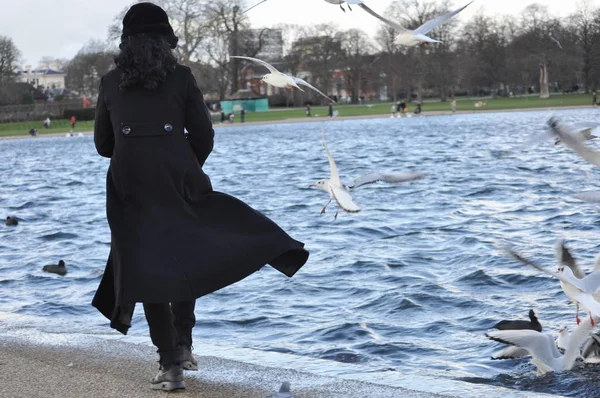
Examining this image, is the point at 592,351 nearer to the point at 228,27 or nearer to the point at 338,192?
the point at 338,192

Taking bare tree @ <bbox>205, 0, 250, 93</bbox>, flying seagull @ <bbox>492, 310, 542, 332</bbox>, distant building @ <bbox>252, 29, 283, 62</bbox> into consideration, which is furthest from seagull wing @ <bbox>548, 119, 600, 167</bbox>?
bare tree @ <bbox>205, 0, 250, 93</bbox>

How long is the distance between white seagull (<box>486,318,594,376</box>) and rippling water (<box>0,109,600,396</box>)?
9 cm

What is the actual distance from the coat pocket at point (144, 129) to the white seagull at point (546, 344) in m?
2.39

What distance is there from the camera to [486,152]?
2927 centimetres

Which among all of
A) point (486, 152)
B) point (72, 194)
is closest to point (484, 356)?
point (72, 194)

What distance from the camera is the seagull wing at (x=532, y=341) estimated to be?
5723 mm

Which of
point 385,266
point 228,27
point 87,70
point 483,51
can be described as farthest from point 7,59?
point 385,266

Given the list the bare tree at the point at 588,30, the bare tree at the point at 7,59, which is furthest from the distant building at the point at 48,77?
the bare tree at the point at 588,30

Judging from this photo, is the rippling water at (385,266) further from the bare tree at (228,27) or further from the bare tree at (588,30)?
the bare tree at (228,27)

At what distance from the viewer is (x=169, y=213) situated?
414 centimetres

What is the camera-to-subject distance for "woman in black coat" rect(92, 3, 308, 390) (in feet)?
13.5

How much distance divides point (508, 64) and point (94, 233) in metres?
68.9

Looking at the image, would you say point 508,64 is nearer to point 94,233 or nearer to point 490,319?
point 94,233

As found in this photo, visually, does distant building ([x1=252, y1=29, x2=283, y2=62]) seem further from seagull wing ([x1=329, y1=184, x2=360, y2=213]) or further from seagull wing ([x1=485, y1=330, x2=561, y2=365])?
seagull wing ([x1=485, y1=330, x2=561, y2=365])
